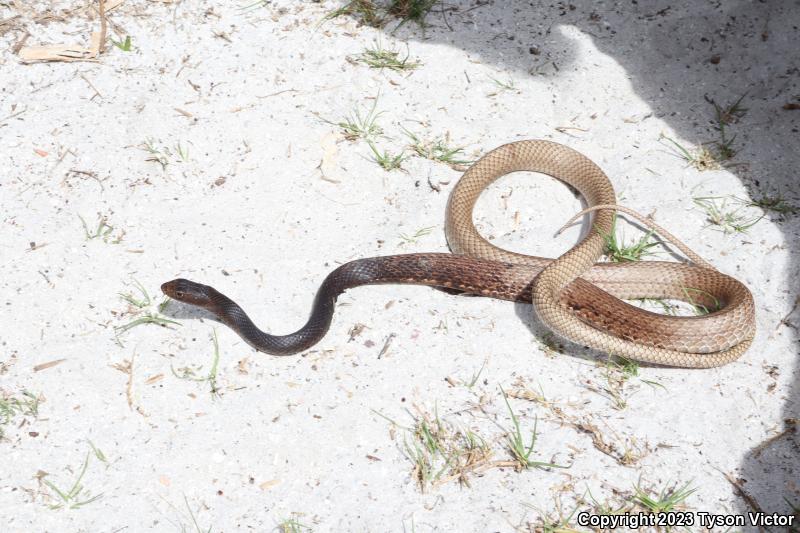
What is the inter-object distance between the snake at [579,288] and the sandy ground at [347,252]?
0.14 m

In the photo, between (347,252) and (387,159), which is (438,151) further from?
(347,252)

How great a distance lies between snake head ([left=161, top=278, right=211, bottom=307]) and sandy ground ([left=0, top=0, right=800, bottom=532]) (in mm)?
194

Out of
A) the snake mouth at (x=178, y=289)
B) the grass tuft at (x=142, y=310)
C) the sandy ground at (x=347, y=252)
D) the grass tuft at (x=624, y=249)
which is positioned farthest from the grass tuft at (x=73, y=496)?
the grass tuft at (x=624, y=249)

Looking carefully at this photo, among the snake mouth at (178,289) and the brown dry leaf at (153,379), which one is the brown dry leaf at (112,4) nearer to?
the snake mouth at (178,289)

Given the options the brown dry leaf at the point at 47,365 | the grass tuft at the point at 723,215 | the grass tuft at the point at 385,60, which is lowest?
the brown dry leaf at the point at 47,365

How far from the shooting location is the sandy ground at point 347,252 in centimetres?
389

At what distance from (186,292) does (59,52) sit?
3032 millimetres

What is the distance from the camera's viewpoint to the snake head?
4.58 metres

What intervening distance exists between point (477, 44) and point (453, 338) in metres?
3.19

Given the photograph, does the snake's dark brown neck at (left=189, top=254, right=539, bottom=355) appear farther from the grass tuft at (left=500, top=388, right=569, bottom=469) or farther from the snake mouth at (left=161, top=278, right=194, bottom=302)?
the grass tuft at (left=500, top=388, right=569, bottom=469)

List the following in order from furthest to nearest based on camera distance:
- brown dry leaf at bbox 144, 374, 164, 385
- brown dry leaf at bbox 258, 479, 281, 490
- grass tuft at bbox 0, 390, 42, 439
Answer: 1. brown dry leaf at bbox 144, 374, 164, 385
2. grass tuft at bbox 0, 390, 42, 439
3. brown dry leaf at bbox 258, 479, 281, 490

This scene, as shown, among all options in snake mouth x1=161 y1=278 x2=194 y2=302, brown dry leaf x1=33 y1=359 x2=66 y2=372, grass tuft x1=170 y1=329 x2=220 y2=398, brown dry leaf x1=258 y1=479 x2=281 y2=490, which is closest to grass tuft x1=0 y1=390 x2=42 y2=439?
brown dry leaf x1=33 y1=359 x2=66 y2=372

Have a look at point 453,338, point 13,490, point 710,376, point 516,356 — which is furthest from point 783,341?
point 13,490

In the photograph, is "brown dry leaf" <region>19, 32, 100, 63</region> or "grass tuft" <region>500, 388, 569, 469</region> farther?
"brown dry leaf" <region>19, 32, 100, 63</region>
